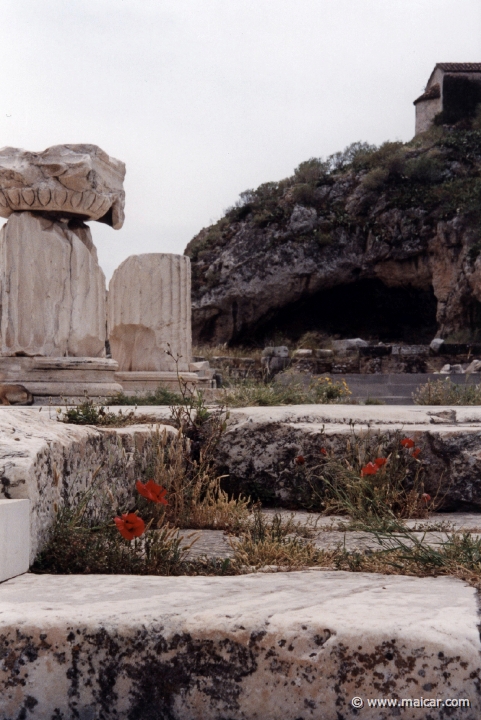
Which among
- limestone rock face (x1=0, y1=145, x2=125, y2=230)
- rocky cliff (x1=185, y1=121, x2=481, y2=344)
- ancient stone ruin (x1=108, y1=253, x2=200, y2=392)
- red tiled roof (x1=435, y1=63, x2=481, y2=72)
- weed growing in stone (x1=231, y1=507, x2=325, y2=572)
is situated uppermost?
red tiled roof (x1=435, y1=63, x2=481, y2=72)

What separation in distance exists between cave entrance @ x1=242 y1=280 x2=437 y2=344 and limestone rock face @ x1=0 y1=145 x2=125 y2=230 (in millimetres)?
24053

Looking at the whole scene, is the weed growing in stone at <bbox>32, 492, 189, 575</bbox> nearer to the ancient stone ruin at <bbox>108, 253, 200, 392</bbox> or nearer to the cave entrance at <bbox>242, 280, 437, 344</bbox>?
the ancient stone ruin at <bbox>108, 253, 200, 392</bbox>

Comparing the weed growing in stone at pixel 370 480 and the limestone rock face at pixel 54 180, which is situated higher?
the limestone rock face at pixel 54 180

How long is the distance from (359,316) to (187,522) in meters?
29.6

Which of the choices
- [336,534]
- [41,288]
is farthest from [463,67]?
[336,534]

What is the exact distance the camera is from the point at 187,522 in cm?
296

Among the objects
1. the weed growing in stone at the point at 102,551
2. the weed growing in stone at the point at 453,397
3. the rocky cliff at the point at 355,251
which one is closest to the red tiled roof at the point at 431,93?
the rocky cliff at the point at 355,251

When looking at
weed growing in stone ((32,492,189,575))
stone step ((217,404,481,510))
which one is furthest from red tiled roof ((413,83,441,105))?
weed growing in stone ((32,492,189,575))

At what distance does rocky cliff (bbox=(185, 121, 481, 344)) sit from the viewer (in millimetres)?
28375

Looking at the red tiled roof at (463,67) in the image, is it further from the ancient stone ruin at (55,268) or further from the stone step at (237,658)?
the stone step at (237,658)

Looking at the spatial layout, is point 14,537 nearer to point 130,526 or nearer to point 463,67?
point 130,526

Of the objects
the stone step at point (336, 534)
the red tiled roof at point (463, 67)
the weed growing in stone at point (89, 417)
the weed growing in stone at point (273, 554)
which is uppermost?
the red tiled roof at point (463, 67)

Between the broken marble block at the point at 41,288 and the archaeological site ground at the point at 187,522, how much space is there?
0.7 inches

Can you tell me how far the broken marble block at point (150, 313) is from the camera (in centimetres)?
935
